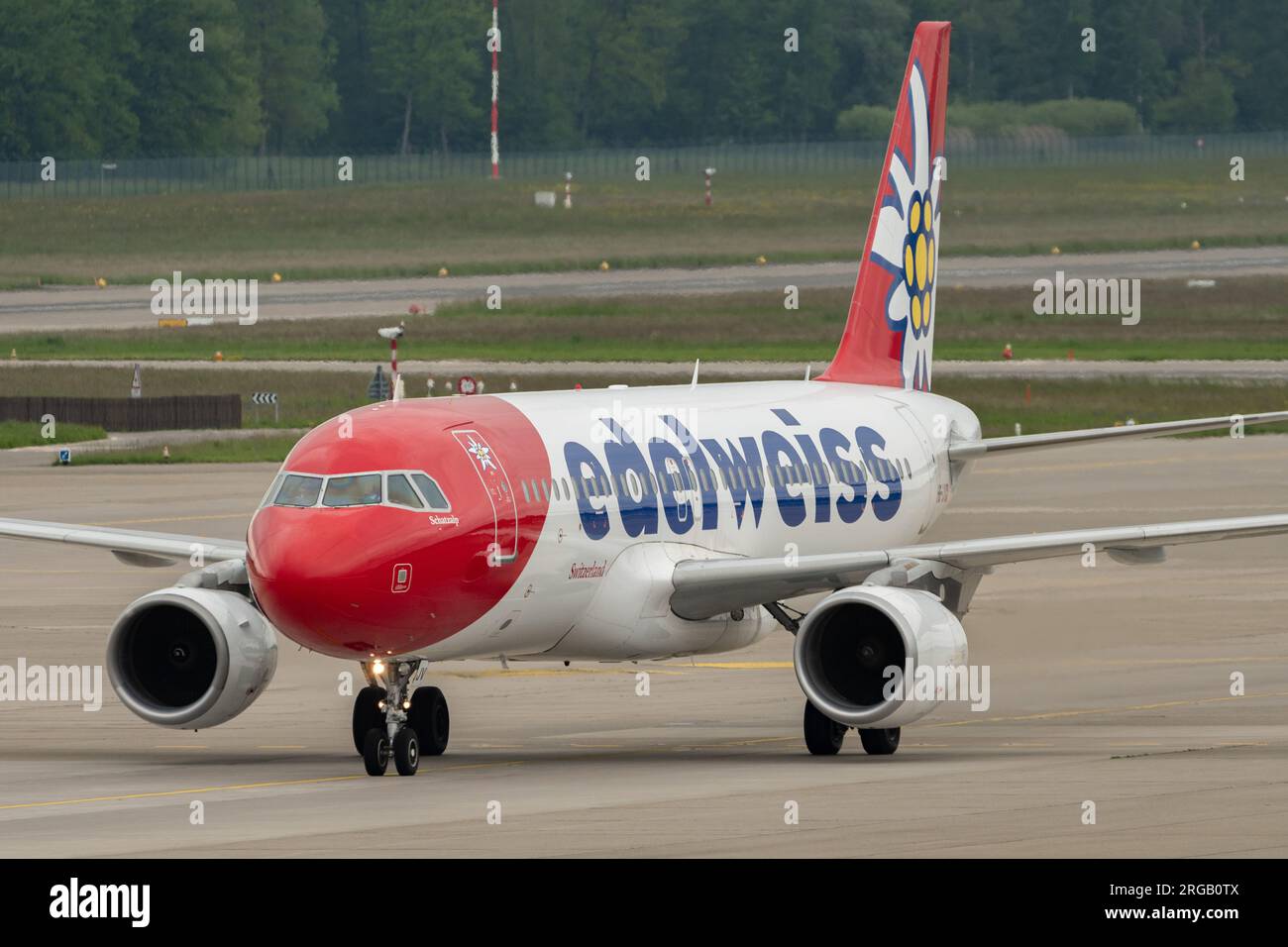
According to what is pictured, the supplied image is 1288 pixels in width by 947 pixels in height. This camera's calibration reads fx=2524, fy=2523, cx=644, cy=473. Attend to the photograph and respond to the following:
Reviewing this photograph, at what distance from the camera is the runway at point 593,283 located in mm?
115375

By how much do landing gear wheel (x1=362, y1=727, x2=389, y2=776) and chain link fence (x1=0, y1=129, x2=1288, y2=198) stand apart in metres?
128

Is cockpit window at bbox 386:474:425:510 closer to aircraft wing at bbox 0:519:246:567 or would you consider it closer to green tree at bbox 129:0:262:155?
aircraft wing at bbox 0:519:246:567

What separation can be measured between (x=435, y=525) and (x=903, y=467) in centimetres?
1186

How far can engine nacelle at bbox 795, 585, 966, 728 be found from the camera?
28125mm

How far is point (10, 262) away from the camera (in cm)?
13512

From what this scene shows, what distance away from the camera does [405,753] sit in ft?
89.1

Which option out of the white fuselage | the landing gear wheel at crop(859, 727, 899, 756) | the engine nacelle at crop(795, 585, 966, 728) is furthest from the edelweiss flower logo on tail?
the landing gear wheel at crop(859, 727, 899, 756)

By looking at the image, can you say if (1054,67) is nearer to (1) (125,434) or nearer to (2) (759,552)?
(1) (125,434)

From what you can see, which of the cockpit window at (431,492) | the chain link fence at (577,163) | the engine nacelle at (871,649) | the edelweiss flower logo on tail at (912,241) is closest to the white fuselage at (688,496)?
the cockpit window at (431,492)

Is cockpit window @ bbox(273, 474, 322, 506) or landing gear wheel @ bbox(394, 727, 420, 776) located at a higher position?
cockpit window @ bbox(273, 474, 322, 506)

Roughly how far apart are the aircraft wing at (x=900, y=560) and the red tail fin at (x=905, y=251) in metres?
9.24

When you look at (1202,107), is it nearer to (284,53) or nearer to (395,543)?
(284,53)

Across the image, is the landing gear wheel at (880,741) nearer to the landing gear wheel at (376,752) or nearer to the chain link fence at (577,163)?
the landing gear wheel at (376,752)

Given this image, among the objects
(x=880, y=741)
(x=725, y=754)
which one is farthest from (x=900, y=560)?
(x=725, y=754)
